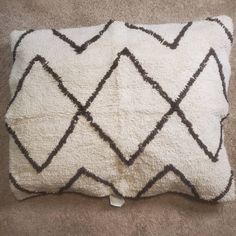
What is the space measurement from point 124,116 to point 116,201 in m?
0.25

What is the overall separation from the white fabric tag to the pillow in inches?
0.9

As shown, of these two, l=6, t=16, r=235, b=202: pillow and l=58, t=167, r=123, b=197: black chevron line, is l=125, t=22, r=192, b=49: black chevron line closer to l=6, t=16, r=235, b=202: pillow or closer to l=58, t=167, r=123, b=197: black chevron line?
l=6, t=16, r=235, b=202: pillow

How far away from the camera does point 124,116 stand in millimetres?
966

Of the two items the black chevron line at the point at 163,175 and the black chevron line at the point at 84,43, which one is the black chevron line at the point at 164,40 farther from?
the black chevron line at the point at 163,175

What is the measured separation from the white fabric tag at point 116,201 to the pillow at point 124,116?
22 mm

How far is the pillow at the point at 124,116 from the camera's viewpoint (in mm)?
960

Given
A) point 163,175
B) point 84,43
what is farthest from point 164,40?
point 163,175

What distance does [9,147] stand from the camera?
1.06 m

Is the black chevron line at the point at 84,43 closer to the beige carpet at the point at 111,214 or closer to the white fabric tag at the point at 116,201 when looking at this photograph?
the beige carpet at the point at 111,214

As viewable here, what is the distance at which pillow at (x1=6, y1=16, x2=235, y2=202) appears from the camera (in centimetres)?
96

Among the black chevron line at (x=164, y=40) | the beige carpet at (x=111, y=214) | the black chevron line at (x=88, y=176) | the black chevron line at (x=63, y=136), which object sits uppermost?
the black chevron line at (x=164, y=40)

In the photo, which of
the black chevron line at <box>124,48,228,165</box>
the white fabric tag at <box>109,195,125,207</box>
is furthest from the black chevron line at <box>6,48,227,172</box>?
the white fabric tag at <box>109,195,125,207</box>

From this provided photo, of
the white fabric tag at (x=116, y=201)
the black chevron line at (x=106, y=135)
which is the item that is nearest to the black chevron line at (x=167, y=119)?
the black chevron line at (x=106, y=135)

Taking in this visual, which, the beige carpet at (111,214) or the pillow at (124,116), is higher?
the pillow at (124,116)
